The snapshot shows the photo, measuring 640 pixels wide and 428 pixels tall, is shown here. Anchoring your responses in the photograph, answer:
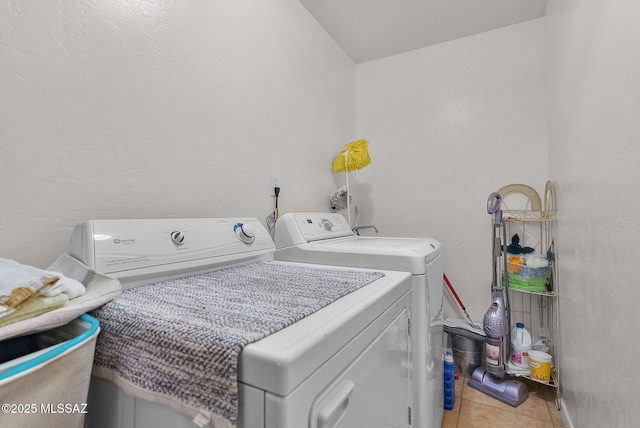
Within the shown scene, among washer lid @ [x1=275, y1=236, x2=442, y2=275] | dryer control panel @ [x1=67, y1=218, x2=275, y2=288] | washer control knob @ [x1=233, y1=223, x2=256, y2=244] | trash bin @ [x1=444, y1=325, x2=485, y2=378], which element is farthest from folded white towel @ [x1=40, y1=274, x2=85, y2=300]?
trash bin @ [x1=444, y1=325, x2=485, y2=378]

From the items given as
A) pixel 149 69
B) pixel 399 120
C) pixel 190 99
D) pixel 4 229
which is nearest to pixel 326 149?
pixel 399 120

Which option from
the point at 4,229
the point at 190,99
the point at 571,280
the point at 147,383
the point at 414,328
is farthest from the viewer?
the point at 571,280

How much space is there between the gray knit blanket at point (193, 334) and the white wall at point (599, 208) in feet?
2.89

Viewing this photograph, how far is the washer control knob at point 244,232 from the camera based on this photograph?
47.6 inches

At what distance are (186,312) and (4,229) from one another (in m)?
0.58

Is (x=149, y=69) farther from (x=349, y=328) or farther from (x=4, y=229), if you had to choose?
(x=349, y=328)

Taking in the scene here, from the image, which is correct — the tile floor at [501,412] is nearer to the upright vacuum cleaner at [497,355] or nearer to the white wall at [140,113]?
the upright vacuum cleaner at [497,355]

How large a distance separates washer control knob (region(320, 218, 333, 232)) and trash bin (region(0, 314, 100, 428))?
1197 mm

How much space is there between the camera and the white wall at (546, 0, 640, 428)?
2.93 feet

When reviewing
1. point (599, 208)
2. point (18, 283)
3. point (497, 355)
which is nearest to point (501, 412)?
point (497, 355)

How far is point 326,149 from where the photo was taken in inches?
91.1

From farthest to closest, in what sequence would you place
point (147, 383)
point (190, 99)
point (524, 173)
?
point (524, 173)
point (190, 99)
point (147, 383)

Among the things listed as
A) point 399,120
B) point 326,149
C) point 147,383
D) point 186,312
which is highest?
point 399,120

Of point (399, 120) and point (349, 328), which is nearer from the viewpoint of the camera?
point (349, 328)
